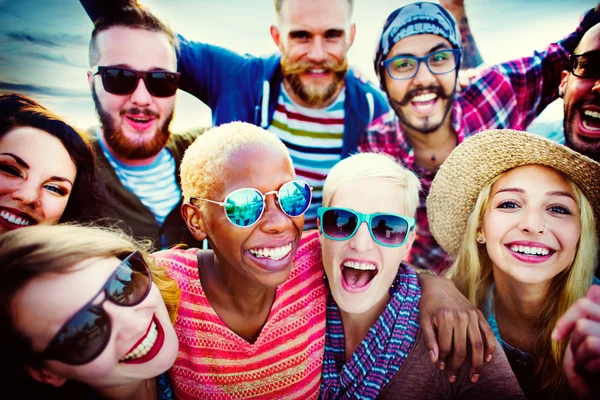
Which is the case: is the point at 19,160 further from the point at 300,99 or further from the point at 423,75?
the point at 423,75

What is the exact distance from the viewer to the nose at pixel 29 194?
5.79 ft

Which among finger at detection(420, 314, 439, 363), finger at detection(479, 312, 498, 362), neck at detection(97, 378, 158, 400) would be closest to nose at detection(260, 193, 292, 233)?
finger at detection(420, 314, 439, 363)

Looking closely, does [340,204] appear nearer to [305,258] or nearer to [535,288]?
[305,258]

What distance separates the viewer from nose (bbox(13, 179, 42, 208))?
177cm

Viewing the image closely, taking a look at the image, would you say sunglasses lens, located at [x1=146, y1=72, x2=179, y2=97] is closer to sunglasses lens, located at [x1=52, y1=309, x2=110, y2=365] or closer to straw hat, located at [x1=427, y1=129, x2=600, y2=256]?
sunglasses lens, located at [x1=52, y1=309, x2=110, y2=365]

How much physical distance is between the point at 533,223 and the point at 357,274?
2.89 feet

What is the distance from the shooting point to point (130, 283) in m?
1.52

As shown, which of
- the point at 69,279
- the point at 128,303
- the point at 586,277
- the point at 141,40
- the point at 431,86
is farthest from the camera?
the point at 431,86

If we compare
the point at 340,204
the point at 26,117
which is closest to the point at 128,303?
the point at 340,204

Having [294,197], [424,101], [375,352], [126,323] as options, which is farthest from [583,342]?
[126,323]

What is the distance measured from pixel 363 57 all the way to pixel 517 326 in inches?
73.7

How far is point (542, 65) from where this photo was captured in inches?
93.7

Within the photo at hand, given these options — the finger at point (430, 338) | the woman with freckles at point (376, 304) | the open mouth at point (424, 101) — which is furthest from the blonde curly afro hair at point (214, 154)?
the open mouth at point (424, 101)

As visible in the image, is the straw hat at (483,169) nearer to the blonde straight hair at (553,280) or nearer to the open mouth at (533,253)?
the blonde straight hair at (553,280)
